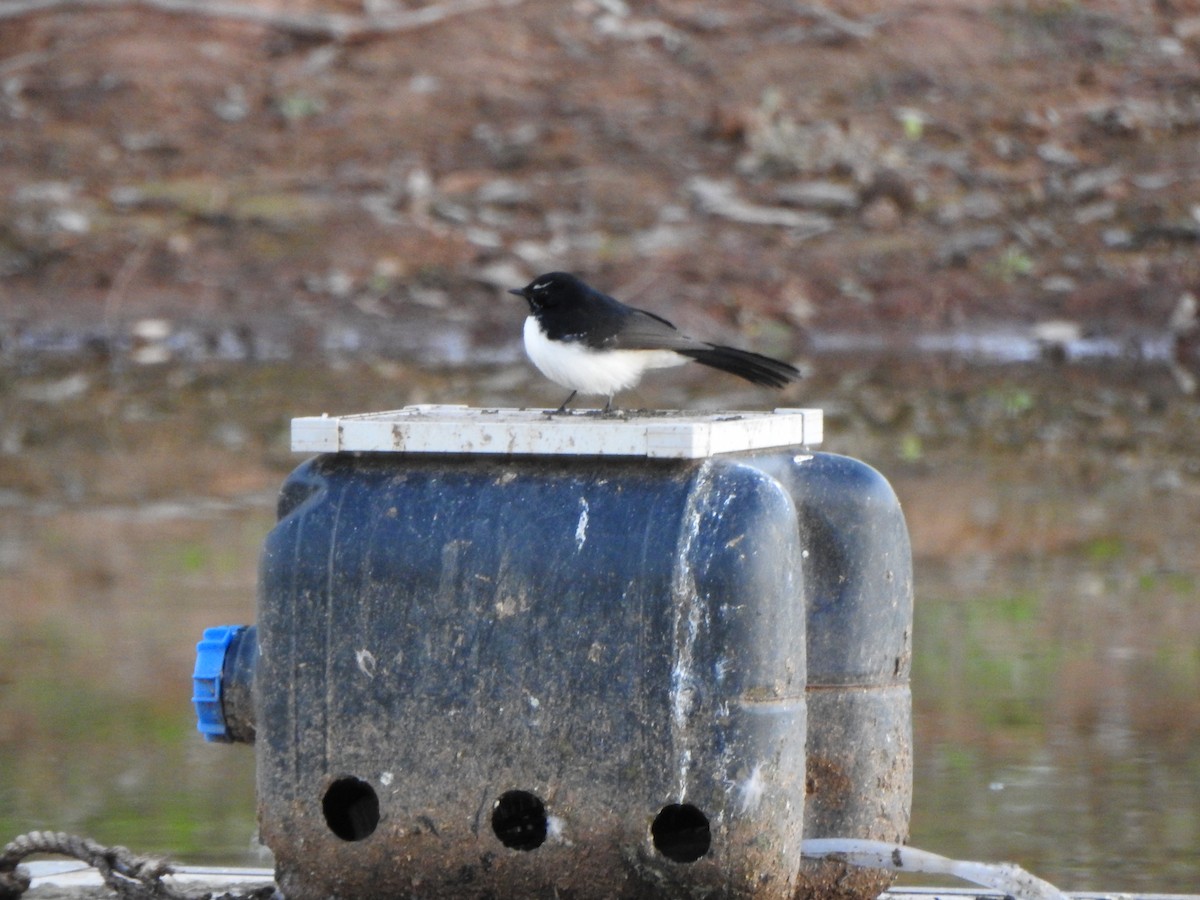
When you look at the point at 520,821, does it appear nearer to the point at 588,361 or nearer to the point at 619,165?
the point at 588,361

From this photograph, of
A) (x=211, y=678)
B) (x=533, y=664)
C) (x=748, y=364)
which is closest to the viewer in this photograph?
(x=533, y=664)

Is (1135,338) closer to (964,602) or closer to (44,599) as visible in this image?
(964,602)

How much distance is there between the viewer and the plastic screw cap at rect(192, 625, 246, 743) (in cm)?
428

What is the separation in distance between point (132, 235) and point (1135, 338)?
26.0 feet

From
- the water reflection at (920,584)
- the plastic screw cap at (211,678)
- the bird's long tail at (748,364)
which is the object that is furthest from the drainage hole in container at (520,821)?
the bird's long tail at (748,364)

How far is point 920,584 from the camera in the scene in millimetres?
8039

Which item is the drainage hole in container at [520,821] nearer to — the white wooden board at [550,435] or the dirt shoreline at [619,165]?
the white wooden board at [550,435]

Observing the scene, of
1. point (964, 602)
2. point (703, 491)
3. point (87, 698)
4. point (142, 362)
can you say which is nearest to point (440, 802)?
point (703, 491)

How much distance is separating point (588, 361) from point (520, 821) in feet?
4.30

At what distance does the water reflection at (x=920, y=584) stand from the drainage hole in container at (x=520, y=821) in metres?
1.06

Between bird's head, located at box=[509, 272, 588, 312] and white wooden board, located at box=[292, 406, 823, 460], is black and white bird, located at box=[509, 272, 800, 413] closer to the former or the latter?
bird's head, located at box=[509, 272, 588, 312]

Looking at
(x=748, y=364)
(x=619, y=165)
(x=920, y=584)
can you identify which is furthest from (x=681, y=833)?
(x=619, y=165)

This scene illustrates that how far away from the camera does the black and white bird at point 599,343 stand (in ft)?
A: 16.2

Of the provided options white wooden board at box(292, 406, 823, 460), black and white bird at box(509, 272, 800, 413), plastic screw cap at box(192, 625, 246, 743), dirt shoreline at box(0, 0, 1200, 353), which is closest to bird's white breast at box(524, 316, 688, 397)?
black and white bird at box(509, 272, 800, 413)
